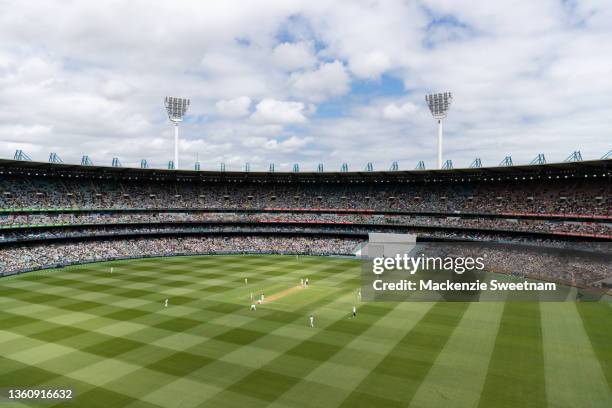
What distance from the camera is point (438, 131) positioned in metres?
72.2

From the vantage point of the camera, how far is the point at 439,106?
71000 mm

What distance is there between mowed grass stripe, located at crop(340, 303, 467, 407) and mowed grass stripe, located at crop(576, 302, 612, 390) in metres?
8.11

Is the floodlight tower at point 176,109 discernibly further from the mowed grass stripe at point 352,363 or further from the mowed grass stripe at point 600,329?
the mowed grass stripe at point 600,329

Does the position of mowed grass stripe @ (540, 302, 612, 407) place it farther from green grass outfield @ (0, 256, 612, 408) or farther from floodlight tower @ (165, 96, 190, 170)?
floodlight tower @ (165, 96, 190, 170)

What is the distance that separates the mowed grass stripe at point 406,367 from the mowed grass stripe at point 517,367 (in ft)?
9.94

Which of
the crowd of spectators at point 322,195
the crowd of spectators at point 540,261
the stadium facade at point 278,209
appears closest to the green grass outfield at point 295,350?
the crowd of spectators at point 540,261

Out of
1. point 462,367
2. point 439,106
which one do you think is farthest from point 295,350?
point 439,106

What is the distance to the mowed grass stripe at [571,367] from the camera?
56.0 ft

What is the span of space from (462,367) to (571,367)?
5955 millimetres

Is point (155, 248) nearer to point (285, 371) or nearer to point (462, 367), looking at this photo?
point (285, 371)

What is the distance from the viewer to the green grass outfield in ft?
57.2

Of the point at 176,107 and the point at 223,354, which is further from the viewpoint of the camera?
the point at 176,107

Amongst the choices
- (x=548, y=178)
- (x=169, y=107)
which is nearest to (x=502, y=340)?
(x=548, y=178)

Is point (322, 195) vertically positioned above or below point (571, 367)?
above
